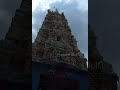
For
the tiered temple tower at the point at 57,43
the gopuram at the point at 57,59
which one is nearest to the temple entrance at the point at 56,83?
the gopuram at the point at 57,59

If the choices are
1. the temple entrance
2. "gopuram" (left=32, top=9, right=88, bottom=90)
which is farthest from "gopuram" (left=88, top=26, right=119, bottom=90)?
the temple entrance

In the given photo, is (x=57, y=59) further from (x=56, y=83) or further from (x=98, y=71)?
(x=98, y=71)

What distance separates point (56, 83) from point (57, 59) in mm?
630

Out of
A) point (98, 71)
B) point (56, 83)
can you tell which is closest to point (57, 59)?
point (56, 83)

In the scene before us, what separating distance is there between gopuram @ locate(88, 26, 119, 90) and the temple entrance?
0.45 metres

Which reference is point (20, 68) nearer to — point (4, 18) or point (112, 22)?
point (4, 18)

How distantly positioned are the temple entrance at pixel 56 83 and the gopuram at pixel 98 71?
453mm

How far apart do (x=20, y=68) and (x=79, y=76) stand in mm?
1579

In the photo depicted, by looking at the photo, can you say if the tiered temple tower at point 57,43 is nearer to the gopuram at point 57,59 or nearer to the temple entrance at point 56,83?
the gopuram at point 57,59

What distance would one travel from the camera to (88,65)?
9.07 meters

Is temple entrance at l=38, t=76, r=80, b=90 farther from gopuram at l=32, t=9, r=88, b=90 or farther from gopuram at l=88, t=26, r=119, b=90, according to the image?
gopuram at l=88, t=26, r=119, b=90

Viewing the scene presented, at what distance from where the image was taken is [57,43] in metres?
9.18

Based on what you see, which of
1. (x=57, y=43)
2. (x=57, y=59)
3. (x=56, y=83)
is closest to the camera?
(x=56, y=83)

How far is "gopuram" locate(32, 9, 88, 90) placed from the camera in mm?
8828
